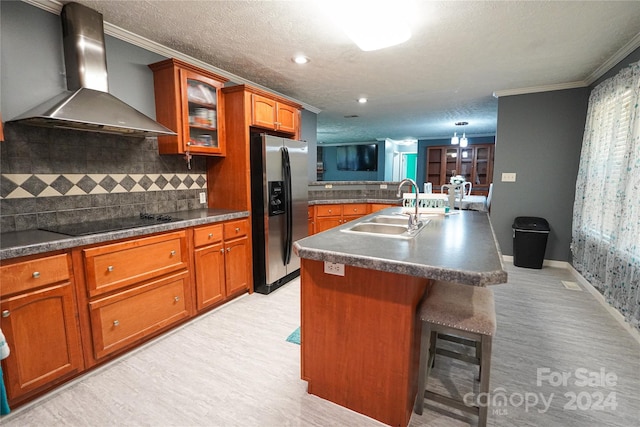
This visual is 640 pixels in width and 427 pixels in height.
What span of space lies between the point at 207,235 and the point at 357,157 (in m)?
7.71

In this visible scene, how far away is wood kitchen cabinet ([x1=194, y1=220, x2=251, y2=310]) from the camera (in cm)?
254

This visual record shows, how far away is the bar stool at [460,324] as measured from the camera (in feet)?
4.38

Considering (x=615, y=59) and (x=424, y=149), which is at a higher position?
(x=615, y=59)

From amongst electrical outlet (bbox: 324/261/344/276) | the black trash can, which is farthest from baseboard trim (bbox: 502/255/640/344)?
electrical outlet (bbox: 324/261/344/276)

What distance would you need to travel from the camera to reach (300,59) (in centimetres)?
289

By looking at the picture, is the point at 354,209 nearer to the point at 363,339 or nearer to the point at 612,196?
the point at 612,196

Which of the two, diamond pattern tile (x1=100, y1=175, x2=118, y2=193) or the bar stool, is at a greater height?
diamond pattern tile (x1=100, y1=175, x2=118, y2=193)

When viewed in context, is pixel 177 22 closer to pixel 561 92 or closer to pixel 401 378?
pixel 401 378

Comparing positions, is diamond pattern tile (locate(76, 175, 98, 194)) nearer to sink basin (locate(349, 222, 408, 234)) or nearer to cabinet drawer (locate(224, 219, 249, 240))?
cabinet drawer (locate(224, 219, 249, 240))

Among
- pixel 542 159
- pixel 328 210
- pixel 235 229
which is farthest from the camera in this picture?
pixel 328 210

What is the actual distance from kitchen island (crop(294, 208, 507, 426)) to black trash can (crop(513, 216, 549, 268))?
2877 mm

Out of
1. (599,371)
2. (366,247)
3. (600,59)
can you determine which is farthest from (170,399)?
(600,59)

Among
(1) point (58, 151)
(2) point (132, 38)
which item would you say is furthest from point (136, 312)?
(2) point (132, 38)

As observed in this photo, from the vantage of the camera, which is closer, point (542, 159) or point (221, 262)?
point (221, 262)
